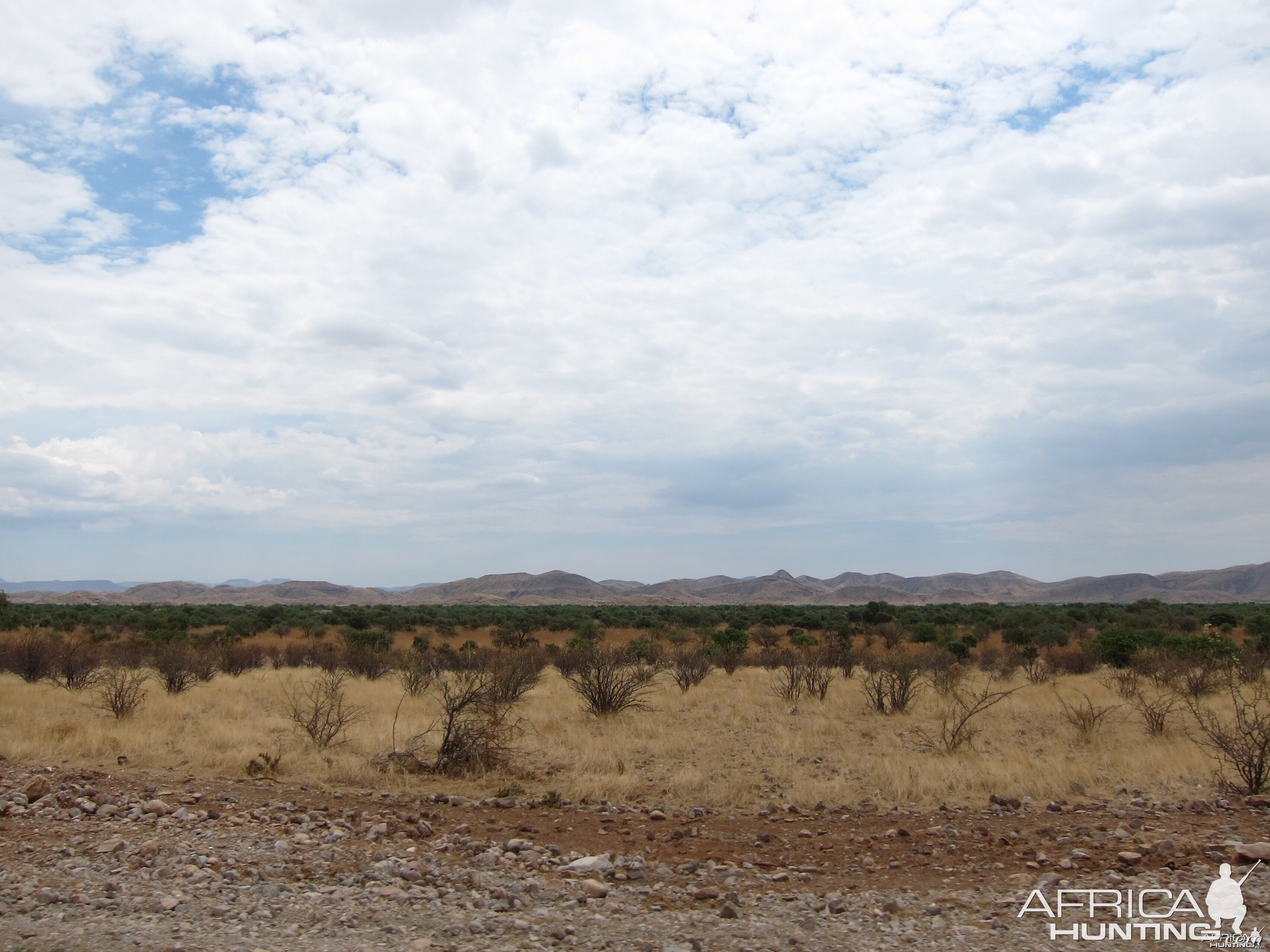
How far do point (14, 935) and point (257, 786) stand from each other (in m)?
5.32

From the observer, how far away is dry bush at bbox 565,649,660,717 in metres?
16.4

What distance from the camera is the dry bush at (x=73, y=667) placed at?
738 inches

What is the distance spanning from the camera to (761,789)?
10305 millimetres

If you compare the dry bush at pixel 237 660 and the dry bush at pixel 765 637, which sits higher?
the dry bush at pixel 237 660

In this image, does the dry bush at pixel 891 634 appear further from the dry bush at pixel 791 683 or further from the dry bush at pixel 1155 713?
the dry bush at pixel 1155 713

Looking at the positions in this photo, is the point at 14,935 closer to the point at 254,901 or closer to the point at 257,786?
the point at 254,901

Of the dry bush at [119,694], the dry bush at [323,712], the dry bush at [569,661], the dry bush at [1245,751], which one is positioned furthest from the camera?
the dry bush at [569,661]

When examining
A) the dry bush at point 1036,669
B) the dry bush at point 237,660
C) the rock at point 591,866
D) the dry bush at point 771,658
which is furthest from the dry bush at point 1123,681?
the dry bush at point 237,660

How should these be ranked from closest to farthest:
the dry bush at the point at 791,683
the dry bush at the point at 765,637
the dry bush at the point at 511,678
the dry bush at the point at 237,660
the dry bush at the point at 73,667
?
the dry bush at the point at 511,678 → the dry bush at the point at 791,683 → the dry bush at the point at 73,667 → the dry bush at the point at 237,660 → the dry bush at the point at 765,637

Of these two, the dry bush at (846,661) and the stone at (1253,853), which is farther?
the dry bush at (846,661)

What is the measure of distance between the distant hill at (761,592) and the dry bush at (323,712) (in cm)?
10606

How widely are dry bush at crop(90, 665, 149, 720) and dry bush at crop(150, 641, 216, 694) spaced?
97 centimetres

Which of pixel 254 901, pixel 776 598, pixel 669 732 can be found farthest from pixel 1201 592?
pixel 254 901

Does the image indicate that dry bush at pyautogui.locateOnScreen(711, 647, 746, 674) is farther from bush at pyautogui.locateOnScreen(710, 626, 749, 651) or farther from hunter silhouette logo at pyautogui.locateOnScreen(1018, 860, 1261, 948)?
hunter silhouette logo at pyautogui.locateOnScreen(1018, 860, 1261, 948)
